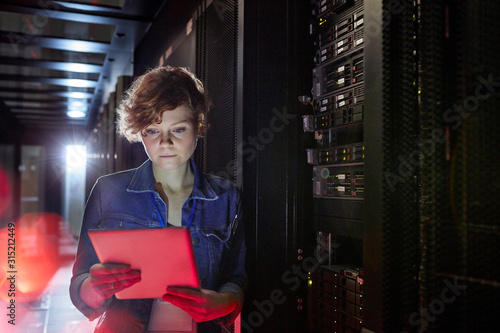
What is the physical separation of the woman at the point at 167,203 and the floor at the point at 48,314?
7.18 feet

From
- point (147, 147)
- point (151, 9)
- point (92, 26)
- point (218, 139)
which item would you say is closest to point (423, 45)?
point (147, 147)

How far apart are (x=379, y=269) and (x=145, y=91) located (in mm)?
1036

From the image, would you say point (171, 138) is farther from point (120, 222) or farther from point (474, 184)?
point (474, 184)

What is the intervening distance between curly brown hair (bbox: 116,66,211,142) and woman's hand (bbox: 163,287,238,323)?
0.63 metres

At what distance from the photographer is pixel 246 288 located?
67.2 inches

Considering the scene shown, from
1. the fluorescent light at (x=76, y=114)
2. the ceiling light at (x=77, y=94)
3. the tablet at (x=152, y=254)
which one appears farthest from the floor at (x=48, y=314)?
the fluorescent light at (x=76, y=114)

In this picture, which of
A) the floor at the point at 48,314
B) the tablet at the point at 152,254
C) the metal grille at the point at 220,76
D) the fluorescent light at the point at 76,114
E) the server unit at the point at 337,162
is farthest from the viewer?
the fluorescent light at the point at 76,114

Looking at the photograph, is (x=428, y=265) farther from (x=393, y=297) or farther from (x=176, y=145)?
(x=176, y=145)

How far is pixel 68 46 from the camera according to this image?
4.32m

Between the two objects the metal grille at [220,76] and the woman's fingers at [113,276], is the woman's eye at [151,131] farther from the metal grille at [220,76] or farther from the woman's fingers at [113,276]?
the woman's fingers at [113,276]

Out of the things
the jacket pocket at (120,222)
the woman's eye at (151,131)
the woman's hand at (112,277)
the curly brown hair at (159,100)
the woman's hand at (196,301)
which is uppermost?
the curly brown hair at (159,100)

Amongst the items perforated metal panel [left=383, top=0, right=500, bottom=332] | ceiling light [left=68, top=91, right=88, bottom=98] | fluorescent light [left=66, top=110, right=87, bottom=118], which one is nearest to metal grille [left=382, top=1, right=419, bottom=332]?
perforated metal panel [left=383, top=0, right=500, bottom=332]

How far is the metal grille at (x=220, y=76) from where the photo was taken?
196 centimetres

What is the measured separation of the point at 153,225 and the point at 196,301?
1.37 feet
